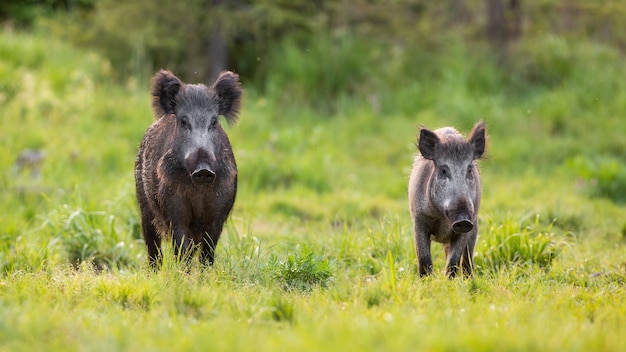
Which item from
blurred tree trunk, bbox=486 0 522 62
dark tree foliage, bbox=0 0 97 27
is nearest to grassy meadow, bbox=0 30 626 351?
blurred tree trunk, bbox=486 0 522 62

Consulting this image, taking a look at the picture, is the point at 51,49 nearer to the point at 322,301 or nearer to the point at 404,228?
the point at 404,228

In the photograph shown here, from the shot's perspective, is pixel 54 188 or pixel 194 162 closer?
pixel 194 162

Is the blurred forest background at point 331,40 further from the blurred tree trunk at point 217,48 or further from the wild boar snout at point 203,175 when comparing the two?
the wild boar snout at point 203,175

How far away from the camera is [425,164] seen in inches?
301

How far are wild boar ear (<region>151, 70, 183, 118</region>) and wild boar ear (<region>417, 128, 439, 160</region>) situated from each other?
82.0 inches

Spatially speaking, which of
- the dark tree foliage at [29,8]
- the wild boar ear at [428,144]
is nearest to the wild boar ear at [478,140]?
the wild boar ear at [428,144]

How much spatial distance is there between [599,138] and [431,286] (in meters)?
8.50

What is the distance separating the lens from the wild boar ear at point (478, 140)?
7.37 meters

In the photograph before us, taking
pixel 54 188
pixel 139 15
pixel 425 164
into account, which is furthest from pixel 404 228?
pixel 139 15

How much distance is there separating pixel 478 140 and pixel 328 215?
12.6 ft

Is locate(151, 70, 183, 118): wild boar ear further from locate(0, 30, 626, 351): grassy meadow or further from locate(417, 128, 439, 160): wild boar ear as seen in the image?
locate(417, 128, 439, 160): wild boar ear

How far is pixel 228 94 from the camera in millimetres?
7539

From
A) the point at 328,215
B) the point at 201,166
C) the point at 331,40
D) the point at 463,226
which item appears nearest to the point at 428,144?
the point at 463,226

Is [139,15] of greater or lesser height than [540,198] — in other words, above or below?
above
